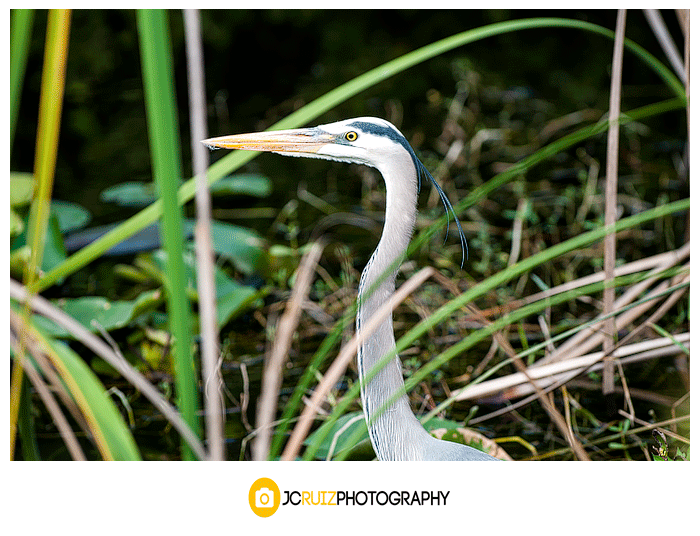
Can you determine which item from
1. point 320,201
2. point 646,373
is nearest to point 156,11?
point 646,373

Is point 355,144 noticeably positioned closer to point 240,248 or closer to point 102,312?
point 102,312

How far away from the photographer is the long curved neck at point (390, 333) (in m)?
1.05

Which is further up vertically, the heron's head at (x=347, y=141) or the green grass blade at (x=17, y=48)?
the green grass blade at (x=17, y=48)

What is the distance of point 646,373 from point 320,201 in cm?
144

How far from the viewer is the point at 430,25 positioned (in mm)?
3908

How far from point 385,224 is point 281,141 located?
0.64ft

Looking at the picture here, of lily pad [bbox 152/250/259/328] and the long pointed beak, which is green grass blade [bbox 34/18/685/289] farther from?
lily pad [bbox 152/250/259/328]

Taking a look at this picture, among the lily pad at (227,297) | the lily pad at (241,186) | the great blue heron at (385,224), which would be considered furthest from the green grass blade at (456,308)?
the lily pad at (241,186)
